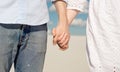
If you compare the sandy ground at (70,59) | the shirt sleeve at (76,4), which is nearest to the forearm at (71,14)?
the shirt sleeve at (76,4)

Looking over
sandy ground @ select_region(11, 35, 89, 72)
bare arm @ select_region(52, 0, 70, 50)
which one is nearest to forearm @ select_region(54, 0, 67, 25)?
bare arm @ select_region(52, 0, 70, 50)

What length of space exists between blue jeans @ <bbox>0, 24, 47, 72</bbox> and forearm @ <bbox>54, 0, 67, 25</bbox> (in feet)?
0.19

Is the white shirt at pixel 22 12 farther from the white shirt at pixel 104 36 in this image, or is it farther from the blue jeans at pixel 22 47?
the white shirt at pixel 104 36

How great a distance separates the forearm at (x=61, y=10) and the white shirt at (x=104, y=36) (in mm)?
81

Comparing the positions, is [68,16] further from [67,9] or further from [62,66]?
[62,66]

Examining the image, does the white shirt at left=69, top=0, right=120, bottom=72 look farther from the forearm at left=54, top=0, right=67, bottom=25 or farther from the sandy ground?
the sandy ground

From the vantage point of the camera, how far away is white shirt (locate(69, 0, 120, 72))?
2.78 ft

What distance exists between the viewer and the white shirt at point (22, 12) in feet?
2.74

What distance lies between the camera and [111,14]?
86 cm

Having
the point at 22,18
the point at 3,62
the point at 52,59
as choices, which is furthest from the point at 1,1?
the point at 52,59

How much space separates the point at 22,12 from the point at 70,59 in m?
1.73

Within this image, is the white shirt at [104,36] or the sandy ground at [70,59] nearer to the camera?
the white shirt at [104,36]

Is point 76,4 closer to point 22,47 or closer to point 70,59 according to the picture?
point 22,47

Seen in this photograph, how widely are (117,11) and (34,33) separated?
0.27m
